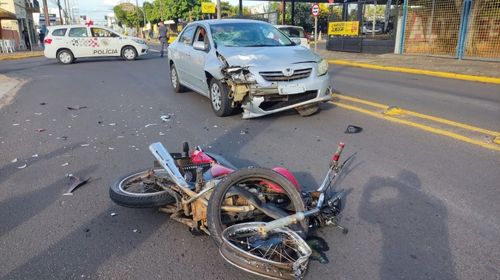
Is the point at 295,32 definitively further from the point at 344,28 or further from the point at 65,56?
the point at 65,56

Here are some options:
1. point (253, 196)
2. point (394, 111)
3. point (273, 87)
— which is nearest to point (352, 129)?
point (273, 87)

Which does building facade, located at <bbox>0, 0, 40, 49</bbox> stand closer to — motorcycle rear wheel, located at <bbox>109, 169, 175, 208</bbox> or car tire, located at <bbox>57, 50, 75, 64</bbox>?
car tire, located at <bbox>57, 50, 75, 64</bbox>

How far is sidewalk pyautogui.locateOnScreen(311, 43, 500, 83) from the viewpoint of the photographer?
11.7m

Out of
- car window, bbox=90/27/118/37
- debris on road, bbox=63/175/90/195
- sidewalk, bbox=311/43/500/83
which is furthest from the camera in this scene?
car window, bbox=90/27/118/37

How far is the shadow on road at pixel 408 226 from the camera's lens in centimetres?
265

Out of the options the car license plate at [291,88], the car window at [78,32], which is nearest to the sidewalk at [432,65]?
the car license plate at [291,88]

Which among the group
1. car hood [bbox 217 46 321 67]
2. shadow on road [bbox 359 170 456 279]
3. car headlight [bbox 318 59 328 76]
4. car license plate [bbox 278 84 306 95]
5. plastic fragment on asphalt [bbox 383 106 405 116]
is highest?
car hood [bbox 217 46 321 67]

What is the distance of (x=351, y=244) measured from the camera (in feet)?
9.62

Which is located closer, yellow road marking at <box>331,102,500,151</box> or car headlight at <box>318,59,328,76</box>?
yellow road marking at <box>331,102,500,151</box>

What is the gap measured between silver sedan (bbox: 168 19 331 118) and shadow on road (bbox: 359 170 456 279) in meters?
2.61

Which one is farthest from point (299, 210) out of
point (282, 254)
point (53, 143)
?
point (53, 143)

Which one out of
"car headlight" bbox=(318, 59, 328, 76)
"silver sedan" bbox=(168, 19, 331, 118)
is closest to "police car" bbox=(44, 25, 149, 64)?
"silver sedan" bbox=(168, 19, 331, 118)

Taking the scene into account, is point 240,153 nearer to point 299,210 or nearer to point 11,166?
point 299,210

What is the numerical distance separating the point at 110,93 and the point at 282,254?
8764 millimetres
